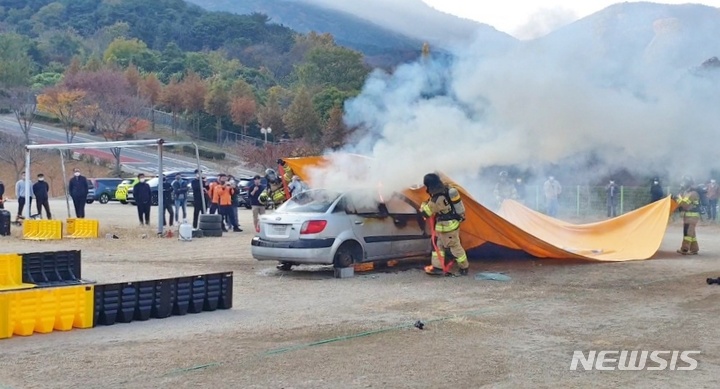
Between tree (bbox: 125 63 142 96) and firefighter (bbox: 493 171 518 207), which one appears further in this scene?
tree (bbox: 125 63 142 96)

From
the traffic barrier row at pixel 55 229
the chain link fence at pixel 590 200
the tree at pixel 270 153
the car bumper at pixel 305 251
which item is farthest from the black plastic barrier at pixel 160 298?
the tree at pixel 270 153

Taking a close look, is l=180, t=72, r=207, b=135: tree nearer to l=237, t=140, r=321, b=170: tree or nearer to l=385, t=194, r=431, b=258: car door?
l=237, t=140, r=321, b=170: tree

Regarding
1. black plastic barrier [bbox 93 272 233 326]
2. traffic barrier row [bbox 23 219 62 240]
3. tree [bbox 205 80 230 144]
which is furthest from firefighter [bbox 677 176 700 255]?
tree [bbox 205 80 230 144]

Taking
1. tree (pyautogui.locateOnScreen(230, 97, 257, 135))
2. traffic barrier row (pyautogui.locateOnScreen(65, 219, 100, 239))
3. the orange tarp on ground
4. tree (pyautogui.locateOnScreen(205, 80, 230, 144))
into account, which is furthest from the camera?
tree (pyautogui.locateOnScreen(205, 80, 230, 144))

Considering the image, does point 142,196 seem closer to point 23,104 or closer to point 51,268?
point 51,268

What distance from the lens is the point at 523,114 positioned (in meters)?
14.0

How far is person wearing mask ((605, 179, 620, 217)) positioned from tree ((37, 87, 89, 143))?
4339 cm

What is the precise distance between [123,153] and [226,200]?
46.0m

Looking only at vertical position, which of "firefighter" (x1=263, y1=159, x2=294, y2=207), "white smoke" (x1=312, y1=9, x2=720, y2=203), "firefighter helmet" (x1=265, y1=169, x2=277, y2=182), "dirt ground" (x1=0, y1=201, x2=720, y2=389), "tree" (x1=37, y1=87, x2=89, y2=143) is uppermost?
"tree" (x1=37, y1=87, x2=89, y2=143)

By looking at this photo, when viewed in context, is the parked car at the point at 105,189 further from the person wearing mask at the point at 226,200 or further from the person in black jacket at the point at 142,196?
the person wearing mask at the point at 226,200

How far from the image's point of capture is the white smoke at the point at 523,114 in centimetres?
1363

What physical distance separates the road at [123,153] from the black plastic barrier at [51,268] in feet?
149

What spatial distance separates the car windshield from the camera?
13.5 metres

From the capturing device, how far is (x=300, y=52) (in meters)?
104
